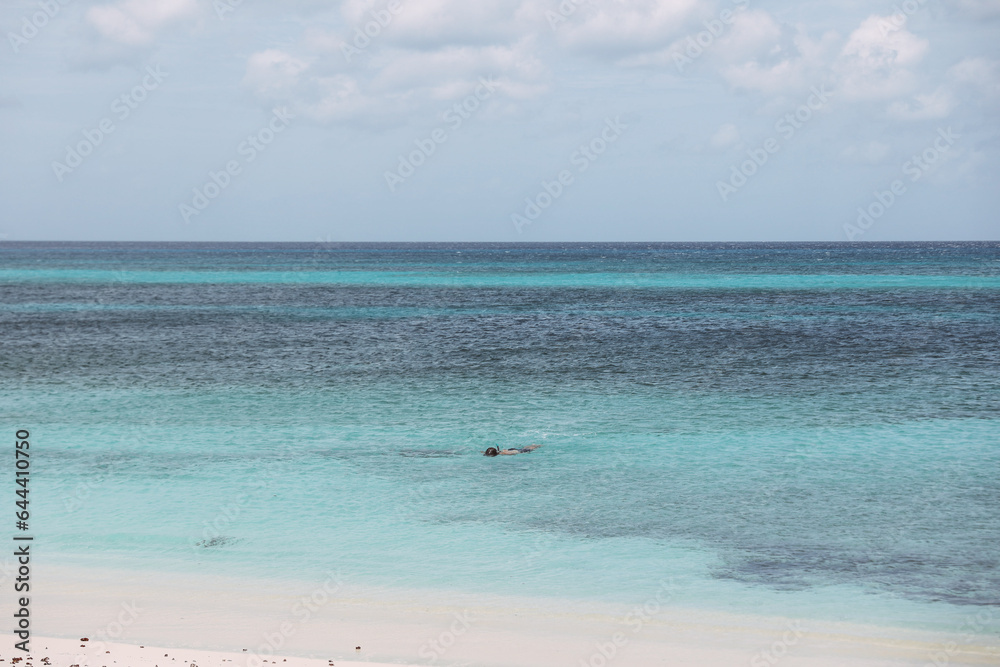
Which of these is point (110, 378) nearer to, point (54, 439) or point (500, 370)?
point (54, 439)

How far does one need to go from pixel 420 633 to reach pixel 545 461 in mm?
7533

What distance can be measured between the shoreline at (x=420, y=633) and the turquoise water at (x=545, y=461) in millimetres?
457

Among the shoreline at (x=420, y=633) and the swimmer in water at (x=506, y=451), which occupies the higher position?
the swimmer in water at (x=506, y=451)

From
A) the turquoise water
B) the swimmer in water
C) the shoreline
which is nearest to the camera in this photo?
the shoreline

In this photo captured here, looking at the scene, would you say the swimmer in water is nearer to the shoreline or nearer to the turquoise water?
the turquoise water

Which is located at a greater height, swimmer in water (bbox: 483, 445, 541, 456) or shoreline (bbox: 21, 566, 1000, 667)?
swimmer in water (bbox: 483, 445, 541, 456)

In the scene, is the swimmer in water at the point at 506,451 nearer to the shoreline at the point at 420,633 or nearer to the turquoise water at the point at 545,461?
the turquoise water at the point at 545,461

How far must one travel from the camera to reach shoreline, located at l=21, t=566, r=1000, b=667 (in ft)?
29.4

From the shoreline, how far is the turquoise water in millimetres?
457

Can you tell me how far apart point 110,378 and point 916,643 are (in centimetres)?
2311

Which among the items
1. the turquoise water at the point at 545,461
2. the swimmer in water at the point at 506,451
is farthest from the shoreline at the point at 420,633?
the swimmer in water at the point at 506,451

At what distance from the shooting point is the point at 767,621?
32.3 ft

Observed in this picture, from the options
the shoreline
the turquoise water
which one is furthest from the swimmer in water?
the shoreline

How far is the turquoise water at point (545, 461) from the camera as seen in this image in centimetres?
1154
